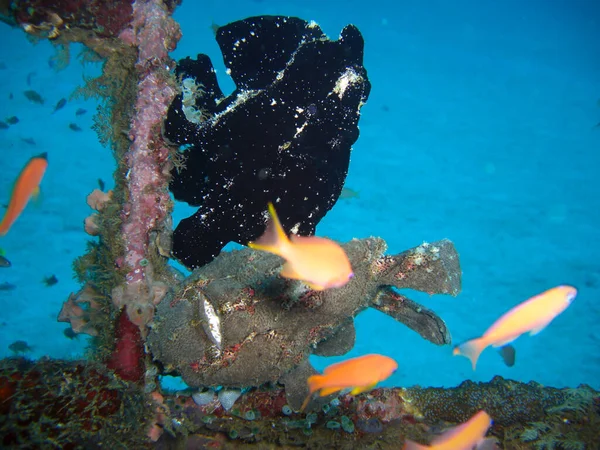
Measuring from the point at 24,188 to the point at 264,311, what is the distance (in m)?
2.46

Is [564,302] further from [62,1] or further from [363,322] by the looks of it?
[363,322]

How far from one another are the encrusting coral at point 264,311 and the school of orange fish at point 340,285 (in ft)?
1.44

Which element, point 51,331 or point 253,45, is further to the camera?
point 51,331

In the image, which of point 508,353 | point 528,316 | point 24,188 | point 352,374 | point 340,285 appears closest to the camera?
point 340,285

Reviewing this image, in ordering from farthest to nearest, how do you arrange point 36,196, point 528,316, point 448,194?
point 448,194, point 36,196, point 528,316

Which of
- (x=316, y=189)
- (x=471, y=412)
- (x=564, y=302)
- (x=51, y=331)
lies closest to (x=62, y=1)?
(x=316, y=189)

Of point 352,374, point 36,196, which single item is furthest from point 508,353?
point 36,196

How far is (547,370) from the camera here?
2528cm

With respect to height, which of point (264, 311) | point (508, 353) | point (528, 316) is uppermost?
point (264, 311)

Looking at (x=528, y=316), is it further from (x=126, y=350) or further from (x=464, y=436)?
(x=126, y=350)

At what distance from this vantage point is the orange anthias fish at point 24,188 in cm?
312

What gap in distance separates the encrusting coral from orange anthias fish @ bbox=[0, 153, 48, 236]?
4.98 ft

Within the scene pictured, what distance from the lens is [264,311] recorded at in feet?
10.4

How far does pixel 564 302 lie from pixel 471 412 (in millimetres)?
1602
